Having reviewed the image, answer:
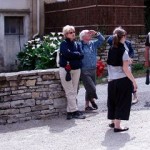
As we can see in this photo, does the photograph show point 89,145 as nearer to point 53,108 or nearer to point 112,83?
point 112,83

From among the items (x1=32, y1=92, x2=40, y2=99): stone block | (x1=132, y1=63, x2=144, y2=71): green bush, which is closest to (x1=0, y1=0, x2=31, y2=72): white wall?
(x1=132, y1=63, x2=144, y2=71): green bush

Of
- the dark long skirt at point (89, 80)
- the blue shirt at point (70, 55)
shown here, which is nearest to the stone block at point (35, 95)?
the blue shirt at point (70, 55)

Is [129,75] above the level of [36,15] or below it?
below

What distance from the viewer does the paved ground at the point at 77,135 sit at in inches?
261

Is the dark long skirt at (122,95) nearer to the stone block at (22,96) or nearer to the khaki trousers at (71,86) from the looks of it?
the khaki trousers at (71,86)

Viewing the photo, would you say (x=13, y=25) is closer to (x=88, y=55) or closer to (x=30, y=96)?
(x=88, y=55)

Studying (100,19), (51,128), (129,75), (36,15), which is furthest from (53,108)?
(36,15)

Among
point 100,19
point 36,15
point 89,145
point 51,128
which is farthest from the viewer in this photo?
point 36,15

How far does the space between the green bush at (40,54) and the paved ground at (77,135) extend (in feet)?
15.4

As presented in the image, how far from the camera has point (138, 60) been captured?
50.7 ft

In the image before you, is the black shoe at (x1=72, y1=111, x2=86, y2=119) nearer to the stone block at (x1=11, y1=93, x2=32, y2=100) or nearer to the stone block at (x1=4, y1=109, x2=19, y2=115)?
the stone block at (x1=11, y1=93, x2=32, y2=100)

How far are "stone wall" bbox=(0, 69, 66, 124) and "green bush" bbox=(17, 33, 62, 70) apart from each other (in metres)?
4.85

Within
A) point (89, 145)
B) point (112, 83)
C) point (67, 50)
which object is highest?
point (67, 50)

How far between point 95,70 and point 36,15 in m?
8.90
